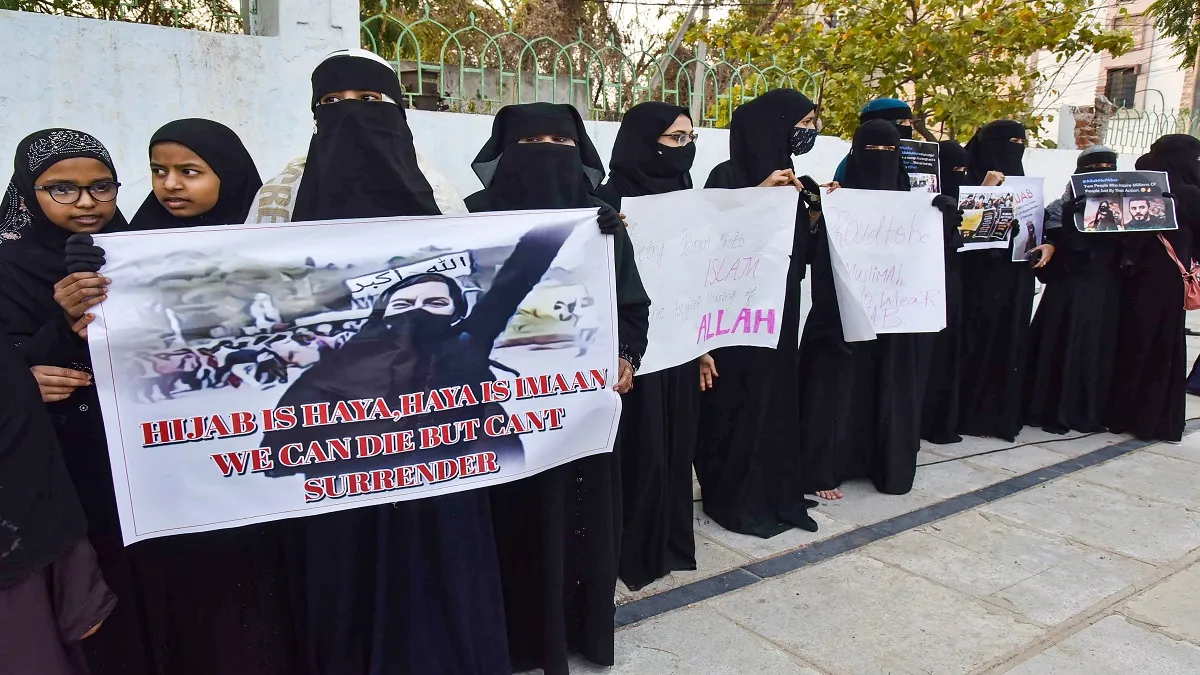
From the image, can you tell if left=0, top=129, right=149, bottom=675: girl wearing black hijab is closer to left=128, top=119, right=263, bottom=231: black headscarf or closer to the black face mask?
left=128, top=119, right=263, bottom=231: black headscarf

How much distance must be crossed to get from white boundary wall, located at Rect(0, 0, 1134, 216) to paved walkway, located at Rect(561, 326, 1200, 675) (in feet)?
8.35

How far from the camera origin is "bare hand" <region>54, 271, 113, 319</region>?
69.1 inches

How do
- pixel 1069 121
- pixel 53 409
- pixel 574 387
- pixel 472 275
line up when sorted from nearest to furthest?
1. pixel 53 409
2. pixel 472 275
3. pixel 574 387
4. pixel 1069 121

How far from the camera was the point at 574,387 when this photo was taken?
2246 mm

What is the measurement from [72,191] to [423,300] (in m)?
0.87

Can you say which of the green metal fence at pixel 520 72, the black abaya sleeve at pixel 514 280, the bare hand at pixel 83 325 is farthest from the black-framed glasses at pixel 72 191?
the green metal fence at pixel 520 72

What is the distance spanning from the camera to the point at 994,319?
16.7ft

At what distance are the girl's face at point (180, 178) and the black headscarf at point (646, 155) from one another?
146 centimetres

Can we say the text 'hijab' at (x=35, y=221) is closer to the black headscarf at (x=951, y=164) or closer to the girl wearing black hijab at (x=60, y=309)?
the girl wearing black hijab at (x=60, y=309)

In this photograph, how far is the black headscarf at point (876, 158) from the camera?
3.94 meters

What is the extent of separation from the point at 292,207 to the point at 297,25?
5.91ft

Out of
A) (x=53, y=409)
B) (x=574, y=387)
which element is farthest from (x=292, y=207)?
(x=574, y=387)

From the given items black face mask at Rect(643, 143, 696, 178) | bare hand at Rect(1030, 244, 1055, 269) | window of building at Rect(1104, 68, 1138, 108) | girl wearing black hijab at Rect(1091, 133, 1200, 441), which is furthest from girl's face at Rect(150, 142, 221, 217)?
window of building at Rect(1104, 68, 1138, 108)

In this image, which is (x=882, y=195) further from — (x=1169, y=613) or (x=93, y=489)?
(x=93, y=489)
